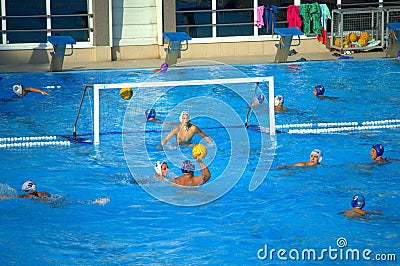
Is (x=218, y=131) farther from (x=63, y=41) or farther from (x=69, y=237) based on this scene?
(x=63, y=41)

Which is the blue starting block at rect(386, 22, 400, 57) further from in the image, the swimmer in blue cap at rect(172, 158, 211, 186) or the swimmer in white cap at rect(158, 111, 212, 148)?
the swimmer in blue cap at rect(172, 158, 211, 186)

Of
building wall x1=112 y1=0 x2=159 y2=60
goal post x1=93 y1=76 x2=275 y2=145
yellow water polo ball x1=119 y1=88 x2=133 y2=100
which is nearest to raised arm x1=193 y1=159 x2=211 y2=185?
goal post x1=93 y1=76 x2=275 y2=145

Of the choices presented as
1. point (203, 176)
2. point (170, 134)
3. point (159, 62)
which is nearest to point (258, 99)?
point (170, 134)

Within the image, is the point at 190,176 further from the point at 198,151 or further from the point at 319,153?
the point at 319,153

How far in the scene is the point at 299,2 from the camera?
23203 millimetres

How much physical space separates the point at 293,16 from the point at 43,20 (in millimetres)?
6980

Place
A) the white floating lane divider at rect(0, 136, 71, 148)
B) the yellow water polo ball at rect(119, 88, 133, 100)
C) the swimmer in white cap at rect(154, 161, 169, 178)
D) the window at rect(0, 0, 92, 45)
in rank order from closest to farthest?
the swimmer in white cap at rect(154, 161, 169, 178), the white floating lane divider at rect(0, 136, 71, 148), the yellow water polo ball at rect(119, 88, 133, 100), the window at rect(0, 0, 92, 45)

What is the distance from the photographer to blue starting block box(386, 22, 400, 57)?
71.5 ft

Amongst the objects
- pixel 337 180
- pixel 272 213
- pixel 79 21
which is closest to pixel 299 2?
pixel 79 21

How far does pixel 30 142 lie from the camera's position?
46.4ft

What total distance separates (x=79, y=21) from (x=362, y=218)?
14005 mm

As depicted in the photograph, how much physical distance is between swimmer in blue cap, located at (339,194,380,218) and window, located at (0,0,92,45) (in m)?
13.0

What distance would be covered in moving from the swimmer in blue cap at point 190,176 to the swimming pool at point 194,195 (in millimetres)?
128

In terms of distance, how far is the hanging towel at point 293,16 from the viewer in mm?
22812
